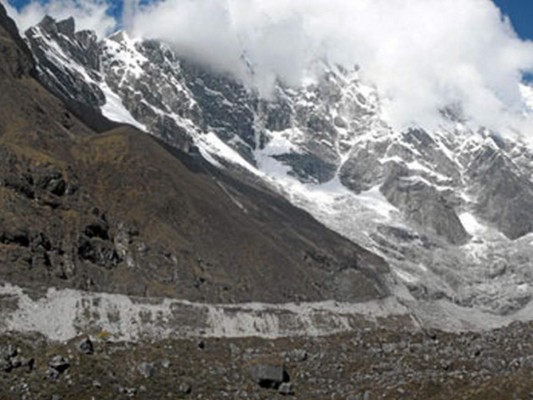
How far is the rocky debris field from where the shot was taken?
10600 centimetres

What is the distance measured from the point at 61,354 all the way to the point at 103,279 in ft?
206

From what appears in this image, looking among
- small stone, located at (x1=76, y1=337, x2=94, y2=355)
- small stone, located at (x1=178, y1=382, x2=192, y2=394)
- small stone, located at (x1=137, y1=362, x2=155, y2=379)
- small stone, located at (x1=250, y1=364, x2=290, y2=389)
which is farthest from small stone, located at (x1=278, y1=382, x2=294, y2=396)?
small stone, located at (x1=76, y1=337, x2=94, y2=355)

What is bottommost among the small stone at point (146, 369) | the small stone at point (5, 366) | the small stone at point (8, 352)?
the small stone at point (5, 366)

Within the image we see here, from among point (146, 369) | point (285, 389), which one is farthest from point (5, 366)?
point (285, 389)

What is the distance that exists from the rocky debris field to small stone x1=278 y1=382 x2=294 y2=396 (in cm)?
12

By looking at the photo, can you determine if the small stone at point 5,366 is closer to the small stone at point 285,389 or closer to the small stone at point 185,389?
the small stone at point 185,389

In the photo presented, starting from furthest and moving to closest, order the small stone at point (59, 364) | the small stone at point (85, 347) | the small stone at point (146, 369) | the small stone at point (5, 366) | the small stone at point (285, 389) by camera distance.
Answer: the small stone at point (85, 347), the small stone at point (146, 369), the small stone at point (285, 389), the small stone at point (59, 364), the small stone at point (5, 366)

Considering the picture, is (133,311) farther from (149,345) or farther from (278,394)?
(278,394)

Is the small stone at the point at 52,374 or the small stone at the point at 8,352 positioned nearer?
the small stone at the point at 52,374

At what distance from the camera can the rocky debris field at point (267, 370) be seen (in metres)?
106

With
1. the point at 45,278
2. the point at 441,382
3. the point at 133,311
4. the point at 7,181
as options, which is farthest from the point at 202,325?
the point at 441,382

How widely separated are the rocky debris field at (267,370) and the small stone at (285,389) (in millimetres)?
120

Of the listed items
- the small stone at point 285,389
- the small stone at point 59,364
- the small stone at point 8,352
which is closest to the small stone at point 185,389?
the small stone at point 285,389

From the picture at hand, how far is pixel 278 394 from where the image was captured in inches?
4692
